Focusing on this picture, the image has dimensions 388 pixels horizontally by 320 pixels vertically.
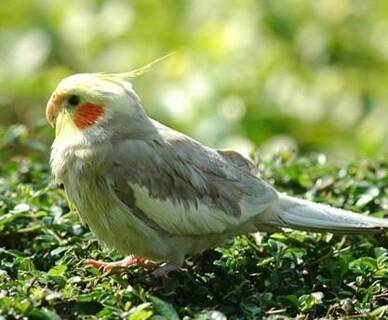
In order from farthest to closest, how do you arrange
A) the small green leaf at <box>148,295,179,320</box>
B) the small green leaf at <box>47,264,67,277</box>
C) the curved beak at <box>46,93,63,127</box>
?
the curved beak at <box>46,93,63,127</box>
the small green leaf at <box>47,264,67,277</box>
the small green leaf at <box>148,295,179,320</box>

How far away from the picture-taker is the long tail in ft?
12.8

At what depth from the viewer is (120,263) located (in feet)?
12.3

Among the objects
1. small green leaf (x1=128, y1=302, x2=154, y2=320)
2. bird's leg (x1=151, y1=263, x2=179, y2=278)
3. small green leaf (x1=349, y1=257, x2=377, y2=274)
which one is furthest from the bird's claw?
small green leaf (x1=349, y1=257, x2=377, y2=274)

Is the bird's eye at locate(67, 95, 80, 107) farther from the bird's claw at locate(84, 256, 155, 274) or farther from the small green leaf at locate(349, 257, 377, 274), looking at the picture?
the small green leaf at locate(349, 257, 377, 274)

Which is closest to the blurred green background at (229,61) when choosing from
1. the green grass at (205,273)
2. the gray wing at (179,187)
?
the green grass at (205,273)

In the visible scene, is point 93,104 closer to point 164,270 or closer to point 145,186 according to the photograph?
point 145,186

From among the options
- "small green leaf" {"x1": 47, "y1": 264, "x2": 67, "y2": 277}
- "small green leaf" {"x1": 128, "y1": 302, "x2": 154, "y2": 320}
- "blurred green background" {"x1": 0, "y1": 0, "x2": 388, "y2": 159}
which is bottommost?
"blurred green background" {"x1": 0, "y1": 0, "x2": 388, "y2": 159}

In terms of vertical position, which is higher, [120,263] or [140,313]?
[140,313]

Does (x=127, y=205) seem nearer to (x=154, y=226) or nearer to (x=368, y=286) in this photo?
(x=154, y=226)

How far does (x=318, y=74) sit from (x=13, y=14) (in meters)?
2.33

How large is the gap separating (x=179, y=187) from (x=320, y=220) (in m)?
0.56

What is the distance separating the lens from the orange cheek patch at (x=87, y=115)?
3.77 metres

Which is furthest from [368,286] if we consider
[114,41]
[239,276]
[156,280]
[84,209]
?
[114,41]

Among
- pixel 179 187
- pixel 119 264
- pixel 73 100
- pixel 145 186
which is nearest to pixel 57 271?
pixel 119 264
